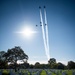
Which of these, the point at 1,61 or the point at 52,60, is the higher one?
the point at 52,60

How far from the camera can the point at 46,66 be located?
116 m

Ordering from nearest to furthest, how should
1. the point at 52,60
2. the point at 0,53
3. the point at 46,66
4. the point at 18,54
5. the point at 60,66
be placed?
the point at 18,54
the point at 0,53
the point at 60,66
the point at 46,66
the point at 52,60

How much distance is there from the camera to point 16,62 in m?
50.9

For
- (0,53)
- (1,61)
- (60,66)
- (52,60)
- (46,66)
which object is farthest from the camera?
(52,60)

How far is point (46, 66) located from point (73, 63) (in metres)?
28.5

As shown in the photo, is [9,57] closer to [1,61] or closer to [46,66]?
[1,61]

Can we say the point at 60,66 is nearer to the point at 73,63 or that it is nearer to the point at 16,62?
the point at 73,63

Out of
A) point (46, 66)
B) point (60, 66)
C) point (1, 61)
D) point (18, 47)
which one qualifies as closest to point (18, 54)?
point (18, 47)

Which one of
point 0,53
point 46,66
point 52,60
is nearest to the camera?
point 0,53

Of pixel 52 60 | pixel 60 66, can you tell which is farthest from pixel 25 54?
pixel 52 60

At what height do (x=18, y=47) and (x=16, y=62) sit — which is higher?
(x=18, y=47)

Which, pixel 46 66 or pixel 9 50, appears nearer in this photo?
pixel 9 50

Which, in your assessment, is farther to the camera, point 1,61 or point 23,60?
point 1,61

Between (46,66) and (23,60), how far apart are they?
227 ft
